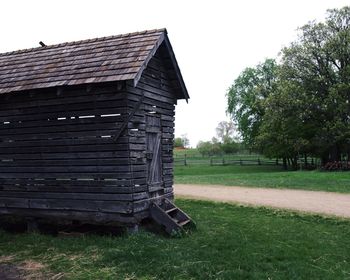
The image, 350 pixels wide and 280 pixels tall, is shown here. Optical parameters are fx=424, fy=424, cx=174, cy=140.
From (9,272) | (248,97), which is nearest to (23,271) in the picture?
(9,272)

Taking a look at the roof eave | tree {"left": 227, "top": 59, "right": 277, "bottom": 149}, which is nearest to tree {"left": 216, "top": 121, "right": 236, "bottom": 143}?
tree {"left": 227, "top": 59, "right": 277, "bottom": 149}

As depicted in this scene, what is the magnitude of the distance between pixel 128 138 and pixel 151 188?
179cm

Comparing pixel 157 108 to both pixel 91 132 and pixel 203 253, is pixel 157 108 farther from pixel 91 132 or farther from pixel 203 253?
pixel 203 253

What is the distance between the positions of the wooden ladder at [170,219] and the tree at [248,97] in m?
43.4

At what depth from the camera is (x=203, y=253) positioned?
8953mm

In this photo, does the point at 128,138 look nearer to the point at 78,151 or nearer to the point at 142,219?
the point at 78,151

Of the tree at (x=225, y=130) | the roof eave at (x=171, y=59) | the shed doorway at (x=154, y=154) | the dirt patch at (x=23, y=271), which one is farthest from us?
the tree at (x=225, y=130)

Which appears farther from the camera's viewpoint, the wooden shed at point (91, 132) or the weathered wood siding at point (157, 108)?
the weathered wood siding at point (157, 108)

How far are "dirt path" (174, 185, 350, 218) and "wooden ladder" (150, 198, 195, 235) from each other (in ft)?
17.5

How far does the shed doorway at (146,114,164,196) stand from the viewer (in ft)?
37.9

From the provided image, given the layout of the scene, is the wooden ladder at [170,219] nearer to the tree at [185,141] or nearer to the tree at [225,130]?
the tree at [225,130]

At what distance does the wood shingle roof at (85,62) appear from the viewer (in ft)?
34.4

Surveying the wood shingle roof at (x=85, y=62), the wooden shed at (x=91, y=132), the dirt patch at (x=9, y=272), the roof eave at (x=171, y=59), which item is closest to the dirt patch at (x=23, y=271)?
the dirt patch at (x=9, y=272)

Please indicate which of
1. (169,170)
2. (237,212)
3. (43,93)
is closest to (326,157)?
(237,212)
